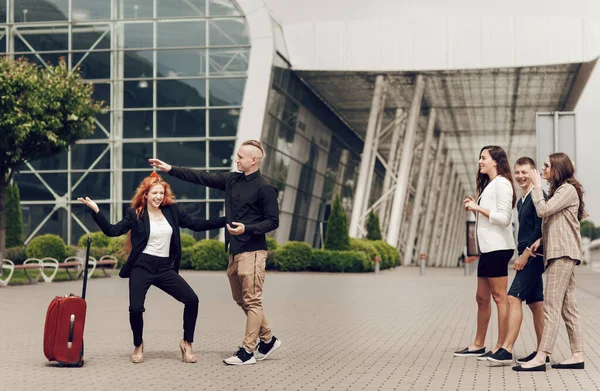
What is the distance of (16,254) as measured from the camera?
1232 inches

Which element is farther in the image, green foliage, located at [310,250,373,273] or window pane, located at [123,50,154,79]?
window pane, located at [123,50,154,79]

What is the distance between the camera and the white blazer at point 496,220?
9164 millimetres

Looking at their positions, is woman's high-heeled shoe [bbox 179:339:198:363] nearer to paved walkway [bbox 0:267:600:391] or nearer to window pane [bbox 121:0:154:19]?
paved walkway [bbox 0:267:600:391]

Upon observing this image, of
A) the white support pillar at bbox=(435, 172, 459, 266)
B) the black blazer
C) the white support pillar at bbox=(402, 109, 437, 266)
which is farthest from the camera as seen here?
the white support pillar at bbox=(435, 172, 459, 266)

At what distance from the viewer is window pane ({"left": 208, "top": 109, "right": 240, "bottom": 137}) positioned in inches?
1361

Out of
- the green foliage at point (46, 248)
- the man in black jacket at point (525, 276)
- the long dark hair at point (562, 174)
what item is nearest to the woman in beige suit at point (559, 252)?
the long dark hair at point (562, 174)

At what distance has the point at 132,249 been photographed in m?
9.38

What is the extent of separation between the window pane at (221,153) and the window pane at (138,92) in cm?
279

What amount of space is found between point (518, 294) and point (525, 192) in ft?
3.26

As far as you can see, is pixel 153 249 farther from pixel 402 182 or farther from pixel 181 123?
pixel 402 182

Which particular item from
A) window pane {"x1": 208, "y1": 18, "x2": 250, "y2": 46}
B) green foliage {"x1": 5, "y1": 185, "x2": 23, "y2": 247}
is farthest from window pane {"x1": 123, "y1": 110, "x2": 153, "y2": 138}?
green foliage {"x1": 5, "y1": 185, "x2": 23, "y2": 247}

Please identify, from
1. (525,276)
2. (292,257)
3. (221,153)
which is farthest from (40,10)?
(525,276)

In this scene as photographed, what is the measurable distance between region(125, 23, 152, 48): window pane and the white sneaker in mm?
27402

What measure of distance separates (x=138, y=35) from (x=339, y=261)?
10.6m
